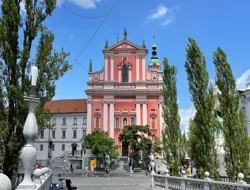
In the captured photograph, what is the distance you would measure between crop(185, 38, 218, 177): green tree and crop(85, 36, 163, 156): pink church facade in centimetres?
3583

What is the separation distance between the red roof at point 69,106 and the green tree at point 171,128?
1936 inches

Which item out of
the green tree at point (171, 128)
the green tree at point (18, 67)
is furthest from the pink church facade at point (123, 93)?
the green tree at point (18, 67)

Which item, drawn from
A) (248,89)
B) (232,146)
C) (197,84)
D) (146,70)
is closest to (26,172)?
(232,146)

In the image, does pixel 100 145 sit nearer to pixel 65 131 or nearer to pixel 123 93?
pixel 123 93

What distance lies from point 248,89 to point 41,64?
3447cm

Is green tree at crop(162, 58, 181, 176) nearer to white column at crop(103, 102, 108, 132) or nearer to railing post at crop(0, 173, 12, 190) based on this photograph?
railing post at crop(0, 173, 12, 190)

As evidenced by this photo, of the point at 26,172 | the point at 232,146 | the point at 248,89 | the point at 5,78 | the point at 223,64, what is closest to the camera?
the point at 26,172

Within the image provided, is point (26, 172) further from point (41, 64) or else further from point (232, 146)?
point (232, 146)

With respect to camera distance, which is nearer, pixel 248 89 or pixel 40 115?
pixel 40 115

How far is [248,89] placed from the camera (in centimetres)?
4019

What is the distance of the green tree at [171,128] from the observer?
19.8 metres

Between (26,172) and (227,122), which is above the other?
(227,122)

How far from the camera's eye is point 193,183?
45.6ft

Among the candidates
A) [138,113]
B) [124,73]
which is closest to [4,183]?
[138,113]
